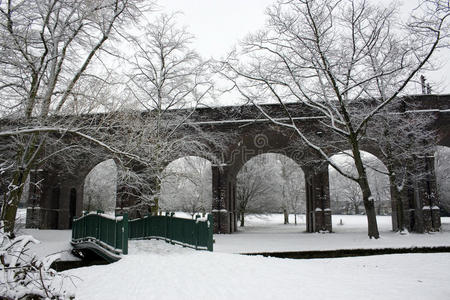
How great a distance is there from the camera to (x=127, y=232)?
9.58 m

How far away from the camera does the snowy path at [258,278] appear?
5762 mm

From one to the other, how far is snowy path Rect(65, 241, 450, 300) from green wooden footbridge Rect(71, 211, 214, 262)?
91cm

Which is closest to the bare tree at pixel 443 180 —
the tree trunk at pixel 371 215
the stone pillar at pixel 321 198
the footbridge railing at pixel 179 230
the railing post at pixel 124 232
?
the stone pillar at pixel 321 198

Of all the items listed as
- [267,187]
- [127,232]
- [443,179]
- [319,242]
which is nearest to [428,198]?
[319,242]

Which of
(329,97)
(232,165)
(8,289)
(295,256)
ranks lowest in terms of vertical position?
(295,256)

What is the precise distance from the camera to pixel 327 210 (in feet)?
71.6

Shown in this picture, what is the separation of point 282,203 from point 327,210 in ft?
55.1

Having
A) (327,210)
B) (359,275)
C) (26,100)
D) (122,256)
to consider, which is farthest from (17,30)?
(327,210)

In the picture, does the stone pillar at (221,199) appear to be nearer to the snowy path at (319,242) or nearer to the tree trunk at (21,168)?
the snowy path at (319,242)

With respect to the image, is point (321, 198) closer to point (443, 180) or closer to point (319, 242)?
point (319, 242)

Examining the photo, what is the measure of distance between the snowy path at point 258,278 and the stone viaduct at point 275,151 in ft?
39.5

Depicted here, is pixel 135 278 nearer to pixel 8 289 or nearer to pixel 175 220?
pixel 8 289

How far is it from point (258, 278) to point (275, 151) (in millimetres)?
17167

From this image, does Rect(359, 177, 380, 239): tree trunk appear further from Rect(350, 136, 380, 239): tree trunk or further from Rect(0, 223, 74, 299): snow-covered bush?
Rect(0, 223, 74, 299): snow-covered bush
